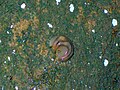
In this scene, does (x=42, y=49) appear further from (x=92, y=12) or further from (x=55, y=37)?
(x=92, y=12)

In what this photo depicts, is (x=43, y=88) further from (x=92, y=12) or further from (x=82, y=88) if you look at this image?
(x=92, y=12)

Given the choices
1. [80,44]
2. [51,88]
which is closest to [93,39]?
[80,44]

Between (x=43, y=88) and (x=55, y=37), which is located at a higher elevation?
(x=55, y=37)
